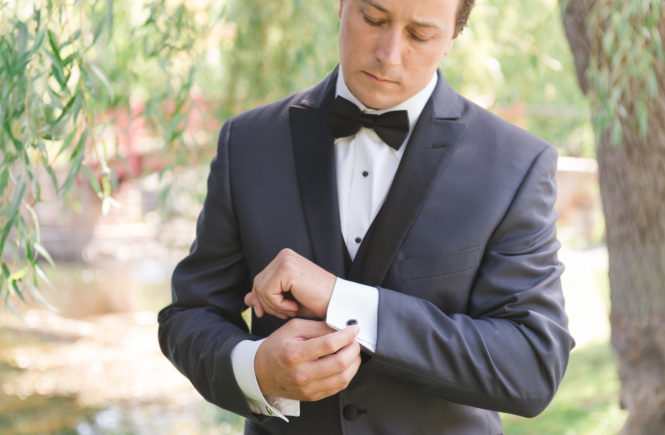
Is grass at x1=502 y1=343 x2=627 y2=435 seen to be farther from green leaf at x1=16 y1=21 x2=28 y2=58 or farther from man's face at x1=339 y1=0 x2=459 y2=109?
green leaf at x1=16 y1=21 x2=28 y2=58

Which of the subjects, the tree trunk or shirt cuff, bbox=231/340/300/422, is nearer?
shirt cuff, bbox=231/340/300/422

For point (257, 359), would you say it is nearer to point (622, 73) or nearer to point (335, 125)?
point (335, 125)

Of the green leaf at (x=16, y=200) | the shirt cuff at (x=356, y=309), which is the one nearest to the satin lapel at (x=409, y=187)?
the shirt cuff at (x=356, y=309)

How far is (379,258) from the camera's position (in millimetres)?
1557

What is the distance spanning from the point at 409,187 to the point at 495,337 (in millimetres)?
357

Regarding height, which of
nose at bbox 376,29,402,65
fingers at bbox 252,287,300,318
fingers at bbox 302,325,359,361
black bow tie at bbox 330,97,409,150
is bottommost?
fingers at bbox 302,325,359,361

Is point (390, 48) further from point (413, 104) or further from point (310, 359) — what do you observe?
point (310, 359)

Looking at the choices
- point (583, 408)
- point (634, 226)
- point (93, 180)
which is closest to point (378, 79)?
point (93, 180)

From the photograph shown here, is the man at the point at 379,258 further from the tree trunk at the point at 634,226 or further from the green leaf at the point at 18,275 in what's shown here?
the tree trunk at the point at 634,226

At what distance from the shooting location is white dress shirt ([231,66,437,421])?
57.2 inches

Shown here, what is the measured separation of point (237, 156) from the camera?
173 centimetres

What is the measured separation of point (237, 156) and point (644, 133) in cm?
214

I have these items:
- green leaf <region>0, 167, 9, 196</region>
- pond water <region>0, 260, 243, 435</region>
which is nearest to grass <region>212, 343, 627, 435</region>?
pond water <region>0, 260, 243, 435</region>

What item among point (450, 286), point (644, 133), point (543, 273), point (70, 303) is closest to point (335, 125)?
point (450, 286)
